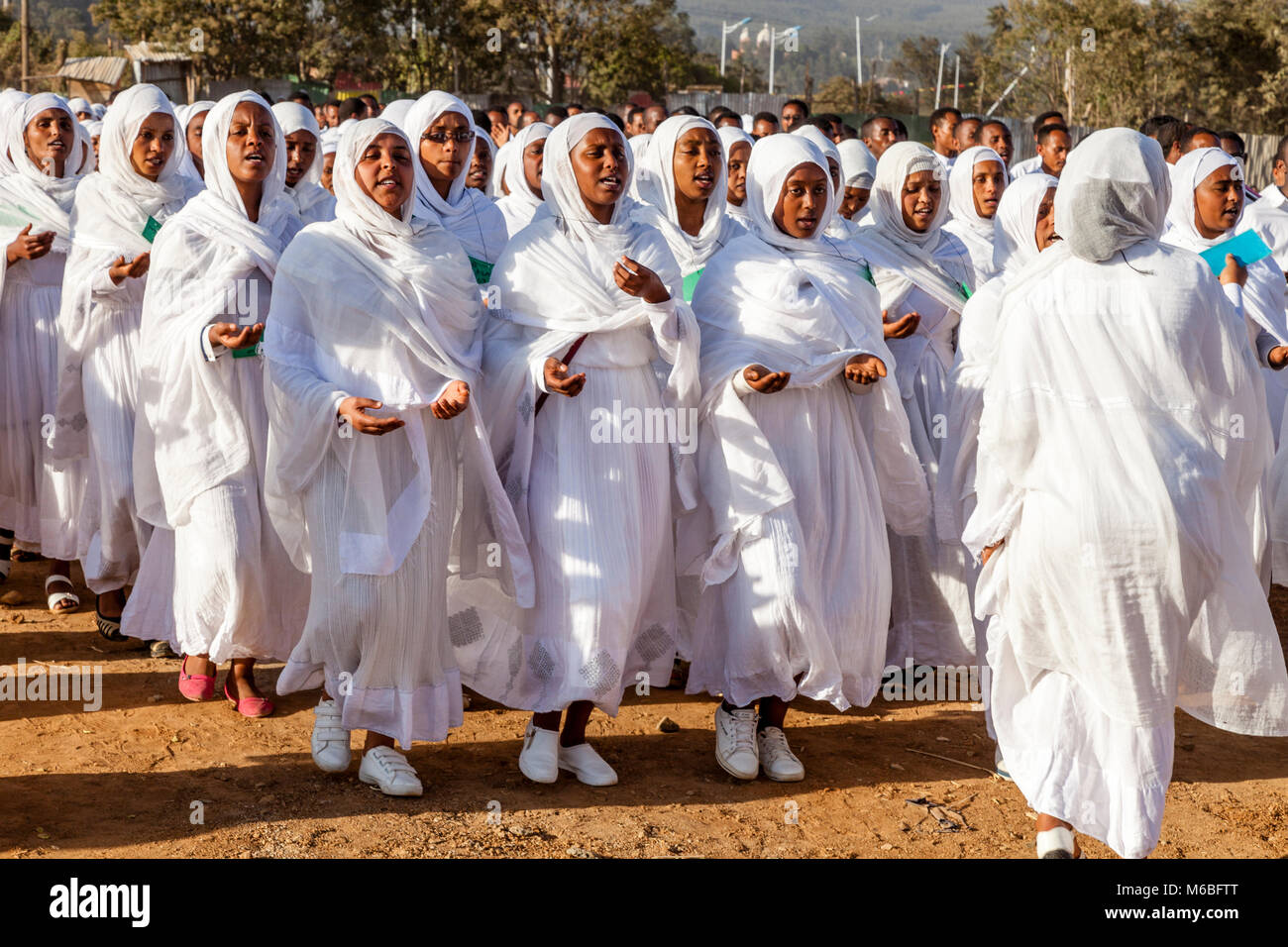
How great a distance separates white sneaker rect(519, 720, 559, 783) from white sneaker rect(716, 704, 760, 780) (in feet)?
1.99

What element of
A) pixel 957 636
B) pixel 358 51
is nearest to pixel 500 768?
pixel 957 636

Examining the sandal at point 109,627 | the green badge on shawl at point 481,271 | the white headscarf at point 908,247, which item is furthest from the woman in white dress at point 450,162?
the sandal at point 109,627

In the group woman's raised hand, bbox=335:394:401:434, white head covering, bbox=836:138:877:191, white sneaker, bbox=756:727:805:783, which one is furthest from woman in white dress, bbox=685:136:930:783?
white head covering, bbox=836:138:877:191

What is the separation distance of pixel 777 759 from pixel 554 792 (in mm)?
835

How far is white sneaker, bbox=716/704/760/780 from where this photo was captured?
512 centimetres

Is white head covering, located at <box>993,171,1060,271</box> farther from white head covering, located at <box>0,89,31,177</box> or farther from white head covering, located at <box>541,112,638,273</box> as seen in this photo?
white head covering, located at <box>0,89,31,177</box>

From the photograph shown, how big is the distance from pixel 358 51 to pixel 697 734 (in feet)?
119

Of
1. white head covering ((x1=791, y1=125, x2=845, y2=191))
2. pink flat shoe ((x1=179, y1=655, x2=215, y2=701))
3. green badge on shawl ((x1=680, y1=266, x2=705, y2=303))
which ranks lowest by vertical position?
pink flat shoe ((x1=179, y1=655, x2=215, y2=701))

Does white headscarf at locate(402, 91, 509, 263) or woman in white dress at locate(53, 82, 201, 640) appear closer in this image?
white headscarf at locate(402, 91, 509, 263)

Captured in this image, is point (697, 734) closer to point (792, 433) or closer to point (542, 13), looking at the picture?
point (792, 433)

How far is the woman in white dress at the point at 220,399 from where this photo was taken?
549 cm

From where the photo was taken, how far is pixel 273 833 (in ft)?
14.7

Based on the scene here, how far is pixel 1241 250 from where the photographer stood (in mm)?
6090

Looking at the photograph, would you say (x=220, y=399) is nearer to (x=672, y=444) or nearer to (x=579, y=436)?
(x=579, y=436)
